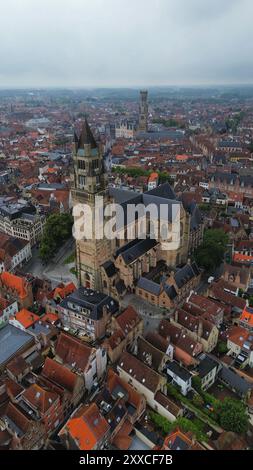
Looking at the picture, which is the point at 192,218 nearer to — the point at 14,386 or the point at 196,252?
the point at 196,252

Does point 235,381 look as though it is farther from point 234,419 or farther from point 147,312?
point 147,312

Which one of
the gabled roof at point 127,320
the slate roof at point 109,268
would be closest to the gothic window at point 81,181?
the slate roof at point 109,268

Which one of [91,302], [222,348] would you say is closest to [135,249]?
[91,302]

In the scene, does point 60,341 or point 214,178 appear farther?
point 214,178

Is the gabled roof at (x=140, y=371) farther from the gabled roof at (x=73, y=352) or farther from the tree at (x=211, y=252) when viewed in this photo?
the tree at (x=211, y=252)

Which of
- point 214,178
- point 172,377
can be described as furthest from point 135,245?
point 214,178

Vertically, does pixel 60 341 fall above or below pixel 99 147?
below

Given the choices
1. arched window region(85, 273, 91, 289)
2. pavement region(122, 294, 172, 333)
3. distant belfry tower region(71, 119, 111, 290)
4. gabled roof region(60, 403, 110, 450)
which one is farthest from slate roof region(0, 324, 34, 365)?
pavement region(122, 294, 172, 333)
